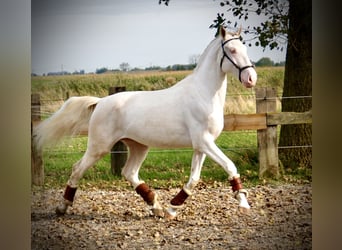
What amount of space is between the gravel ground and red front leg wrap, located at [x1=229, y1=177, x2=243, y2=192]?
0.06m

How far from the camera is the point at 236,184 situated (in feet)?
14.0

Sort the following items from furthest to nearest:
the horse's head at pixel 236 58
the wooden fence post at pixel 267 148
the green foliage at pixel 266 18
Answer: the wooden fence post at pixel 267 148
the green foliage at pixel 266 18
the horse's head at pixel 236 58

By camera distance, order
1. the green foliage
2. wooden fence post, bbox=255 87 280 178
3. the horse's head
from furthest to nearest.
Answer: wooden fence post, bbox=255 87 280 178 → the green foliage → the horse's head

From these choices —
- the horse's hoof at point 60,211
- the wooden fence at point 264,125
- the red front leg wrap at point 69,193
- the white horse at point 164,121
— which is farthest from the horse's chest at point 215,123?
the horse's hoof at point 60,211

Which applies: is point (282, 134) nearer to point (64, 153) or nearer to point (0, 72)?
point (64, 153)

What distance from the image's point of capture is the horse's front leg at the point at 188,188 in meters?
4.27

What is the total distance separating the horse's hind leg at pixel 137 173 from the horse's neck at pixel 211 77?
562mm

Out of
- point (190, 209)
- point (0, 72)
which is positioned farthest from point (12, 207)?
point (190, 209)

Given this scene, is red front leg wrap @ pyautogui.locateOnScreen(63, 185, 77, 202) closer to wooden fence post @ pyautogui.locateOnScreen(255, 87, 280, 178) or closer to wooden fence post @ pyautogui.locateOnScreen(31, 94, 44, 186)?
wooden fence post @ pyautogui.locateOnScreen(31, 94, 44, 186)

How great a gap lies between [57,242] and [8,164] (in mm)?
662

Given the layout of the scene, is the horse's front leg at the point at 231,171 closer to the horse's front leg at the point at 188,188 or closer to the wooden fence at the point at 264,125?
the horse's front leg at the point at 188,188

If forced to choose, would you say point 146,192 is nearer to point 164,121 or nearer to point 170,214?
point 170,214

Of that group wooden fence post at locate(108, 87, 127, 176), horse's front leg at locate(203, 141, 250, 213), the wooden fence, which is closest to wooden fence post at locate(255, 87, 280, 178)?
the wooden fence

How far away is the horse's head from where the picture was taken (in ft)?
13.6
